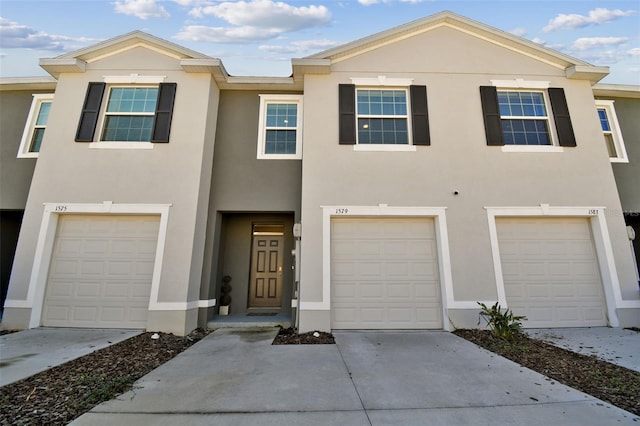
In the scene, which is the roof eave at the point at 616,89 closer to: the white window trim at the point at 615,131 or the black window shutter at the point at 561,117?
the white window trim at the point at 615,131

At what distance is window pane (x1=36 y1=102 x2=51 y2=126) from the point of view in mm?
7748

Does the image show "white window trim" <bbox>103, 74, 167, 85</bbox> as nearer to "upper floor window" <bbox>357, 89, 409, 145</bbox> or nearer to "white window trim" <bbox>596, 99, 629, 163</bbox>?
"upper floor window" <bbox>357, 89, 409, 145</bbox>

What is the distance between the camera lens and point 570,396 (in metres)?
3.07

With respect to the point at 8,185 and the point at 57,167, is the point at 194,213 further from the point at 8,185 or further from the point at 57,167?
the point at 8,185

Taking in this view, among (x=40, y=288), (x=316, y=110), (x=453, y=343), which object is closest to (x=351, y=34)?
(x=316, y=110)

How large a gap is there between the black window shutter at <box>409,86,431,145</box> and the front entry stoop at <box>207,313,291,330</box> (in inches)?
201

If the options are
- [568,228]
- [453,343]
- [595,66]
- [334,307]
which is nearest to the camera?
[453,343]

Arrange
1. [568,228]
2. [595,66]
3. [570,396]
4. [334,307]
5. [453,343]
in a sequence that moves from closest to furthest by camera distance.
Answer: [570,396] < [453,343] < [334,307] < [568,228] < [595,66]

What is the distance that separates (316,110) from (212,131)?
264cm

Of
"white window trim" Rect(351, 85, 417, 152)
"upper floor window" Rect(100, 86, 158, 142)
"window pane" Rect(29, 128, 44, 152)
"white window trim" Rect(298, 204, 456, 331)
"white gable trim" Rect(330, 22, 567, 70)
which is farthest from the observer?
"window pane" Rect(29, 128, 44, 152)

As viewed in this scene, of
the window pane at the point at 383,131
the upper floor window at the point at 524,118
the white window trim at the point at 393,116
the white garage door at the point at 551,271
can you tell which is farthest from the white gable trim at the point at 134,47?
the white garage door at the point at 551,271

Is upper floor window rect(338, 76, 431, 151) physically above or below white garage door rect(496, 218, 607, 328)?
above

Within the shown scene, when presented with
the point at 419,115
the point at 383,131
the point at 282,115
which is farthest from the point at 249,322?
the point at 419,115

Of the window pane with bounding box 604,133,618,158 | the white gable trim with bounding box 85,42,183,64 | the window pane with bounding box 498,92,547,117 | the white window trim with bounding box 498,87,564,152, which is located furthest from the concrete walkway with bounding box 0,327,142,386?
the window pane with bounding box 604,133,618,158
